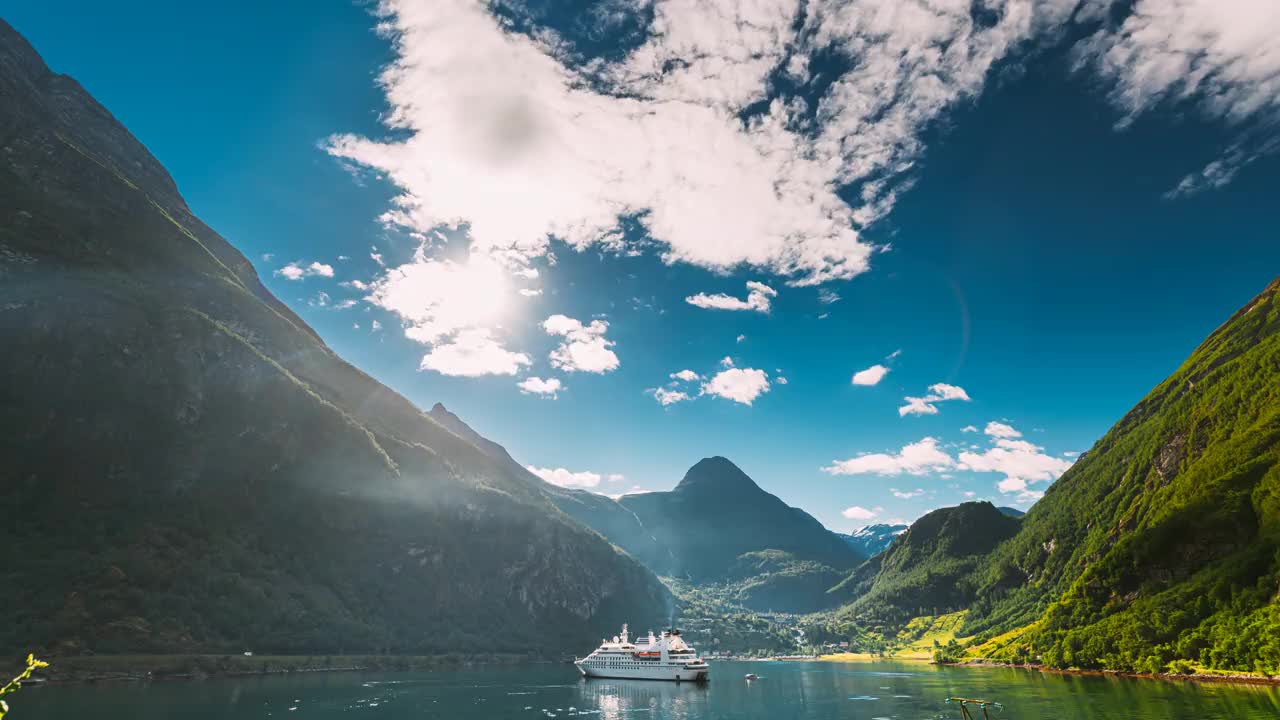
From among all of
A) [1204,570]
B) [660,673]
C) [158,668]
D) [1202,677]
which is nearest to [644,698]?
[660,673]

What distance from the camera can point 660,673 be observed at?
182250 millimetres

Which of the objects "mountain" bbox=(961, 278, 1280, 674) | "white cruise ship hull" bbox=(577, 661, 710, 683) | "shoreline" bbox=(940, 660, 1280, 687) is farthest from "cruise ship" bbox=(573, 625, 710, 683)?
"mountain" bbox=(961, 278, 1280, 674)

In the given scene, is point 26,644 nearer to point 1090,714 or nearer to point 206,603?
point 206,603

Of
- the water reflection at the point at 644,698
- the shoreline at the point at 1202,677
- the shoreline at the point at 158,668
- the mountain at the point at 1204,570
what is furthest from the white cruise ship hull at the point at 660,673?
the mountain at the point at 1204,570

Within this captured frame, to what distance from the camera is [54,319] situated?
641ft

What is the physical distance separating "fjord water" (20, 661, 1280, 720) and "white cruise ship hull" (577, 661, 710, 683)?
38.2 feet

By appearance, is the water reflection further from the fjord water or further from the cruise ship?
the cruise ship

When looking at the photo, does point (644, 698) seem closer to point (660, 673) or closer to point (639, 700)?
point (639, 700)

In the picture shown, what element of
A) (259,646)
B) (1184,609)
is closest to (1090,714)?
(1184,609)

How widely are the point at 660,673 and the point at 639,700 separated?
54018mm

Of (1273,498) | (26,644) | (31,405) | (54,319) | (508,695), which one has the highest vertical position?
(54,319)

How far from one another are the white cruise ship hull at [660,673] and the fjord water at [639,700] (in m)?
11.6

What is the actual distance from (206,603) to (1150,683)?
247511 millimetres

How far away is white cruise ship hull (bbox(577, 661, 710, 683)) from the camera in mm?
177375
